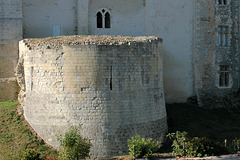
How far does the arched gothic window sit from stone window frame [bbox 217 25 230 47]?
7.03 metres

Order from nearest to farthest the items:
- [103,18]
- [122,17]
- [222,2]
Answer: [103,18], [122,17], [222,2]

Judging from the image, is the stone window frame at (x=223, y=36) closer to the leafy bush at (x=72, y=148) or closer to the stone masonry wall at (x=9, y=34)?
the stone masonry wall at (x=9, y=34)

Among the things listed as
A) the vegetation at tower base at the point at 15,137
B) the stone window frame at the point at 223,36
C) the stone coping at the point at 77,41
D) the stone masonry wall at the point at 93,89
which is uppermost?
the stone window frame at the point at 223,36

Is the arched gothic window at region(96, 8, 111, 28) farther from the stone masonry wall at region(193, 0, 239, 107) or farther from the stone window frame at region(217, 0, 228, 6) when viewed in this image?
the stone window frame at region(217, 0, 228, 6)

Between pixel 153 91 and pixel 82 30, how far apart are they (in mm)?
6055

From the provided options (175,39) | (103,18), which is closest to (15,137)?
(103,18)

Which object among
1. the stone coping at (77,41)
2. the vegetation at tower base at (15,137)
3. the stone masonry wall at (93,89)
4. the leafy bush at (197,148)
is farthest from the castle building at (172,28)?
the leafy bush at (197,148)

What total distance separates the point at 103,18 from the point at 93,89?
6.90m

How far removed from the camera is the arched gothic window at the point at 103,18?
18.9 meters

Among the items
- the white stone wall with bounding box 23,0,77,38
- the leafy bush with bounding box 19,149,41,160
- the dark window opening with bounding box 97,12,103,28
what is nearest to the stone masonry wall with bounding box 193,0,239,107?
the dark window opening with bounding box 97,12,103,28

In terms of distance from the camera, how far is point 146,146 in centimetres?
1074

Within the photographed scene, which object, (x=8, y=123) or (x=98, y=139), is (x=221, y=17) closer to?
(x=98, y=139)

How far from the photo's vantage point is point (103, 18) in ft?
61.9

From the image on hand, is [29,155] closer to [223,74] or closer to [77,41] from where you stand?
[77,41]
